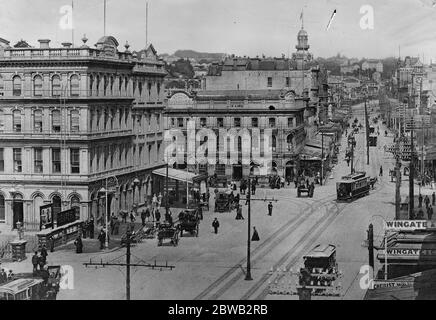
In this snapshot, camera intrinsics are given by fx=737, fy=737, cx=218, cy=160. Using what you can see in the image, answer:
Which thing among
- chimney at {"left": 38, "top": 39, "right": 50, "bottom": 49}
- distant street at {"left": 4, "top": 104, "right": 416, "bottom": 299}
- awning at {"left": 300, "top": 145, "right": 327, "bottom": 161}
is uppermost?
chimney at {"left": 38, "top": 39, "right": 50, "bottom": 49}

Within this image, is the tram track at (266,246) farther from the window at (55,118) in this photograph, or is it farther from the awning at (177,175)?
the window at (55,118)

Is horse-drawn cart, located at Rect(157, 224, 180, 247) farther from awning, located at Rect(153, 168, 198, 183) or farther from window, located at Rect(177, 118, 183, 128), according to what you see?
window, located at Rect(177, 118, 183, 128)

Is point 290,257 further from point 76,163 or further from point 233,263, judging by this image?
point 76,163

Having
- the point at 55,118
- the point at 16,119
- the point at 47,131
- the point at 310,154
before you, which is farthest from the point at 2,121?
the point at 310,154

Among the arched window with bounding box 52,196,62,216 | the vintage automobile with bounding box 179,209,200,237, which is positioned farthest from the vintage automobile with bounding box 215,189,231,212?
the arched window with bounding box 52,196,62,216
